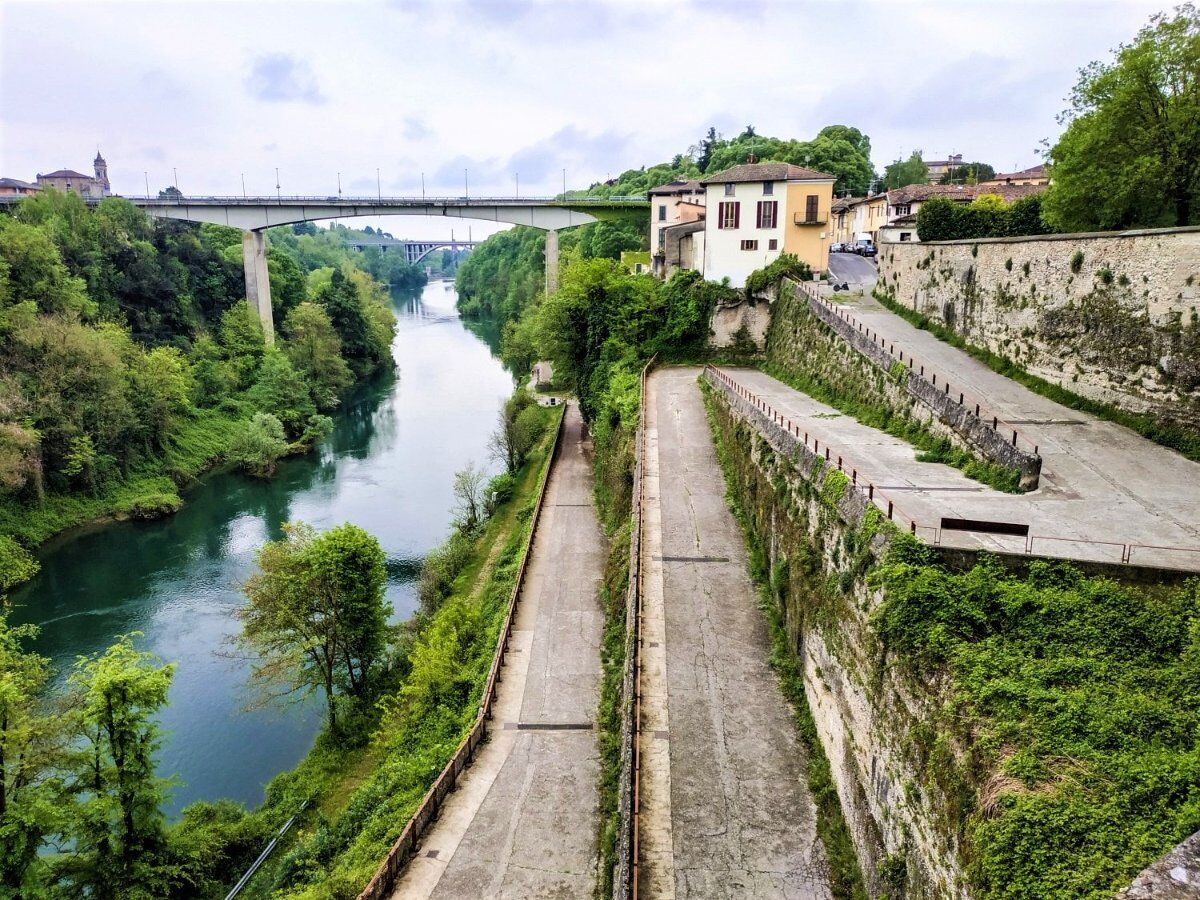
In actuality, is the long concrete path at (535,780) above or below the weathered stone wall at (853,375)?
below

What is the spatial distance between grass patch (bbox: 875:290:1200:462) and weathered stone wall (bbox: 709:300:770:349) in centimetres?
942

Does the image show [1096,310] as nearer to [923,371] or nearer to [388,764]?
[923,371]

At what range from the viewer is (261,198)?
5994cm

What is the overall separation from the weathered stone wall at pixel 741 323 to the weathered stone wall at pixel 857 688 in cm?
1820

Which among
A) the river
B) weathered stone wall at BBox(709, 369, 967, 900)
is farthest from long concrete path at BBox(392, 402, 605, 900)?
the river

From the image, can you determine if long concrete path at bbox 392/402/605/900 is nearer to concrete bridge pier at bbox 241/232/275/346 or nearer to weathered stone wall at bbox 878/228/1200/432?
weathered stone wall at bbox 878/228/1200/432

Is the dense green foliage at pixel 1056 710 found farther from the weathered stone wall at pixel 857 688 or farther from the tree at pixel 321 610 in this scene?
the tree at pixel 321 610

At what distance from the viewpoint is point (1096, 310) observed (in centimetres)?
1845

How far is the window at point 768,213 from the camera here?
36.4 m

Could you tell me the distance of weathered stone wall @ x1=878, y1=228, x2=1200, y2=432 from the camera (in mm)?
15844

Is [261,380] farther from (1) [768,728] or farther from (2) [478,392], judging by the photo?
(1) [768,728]

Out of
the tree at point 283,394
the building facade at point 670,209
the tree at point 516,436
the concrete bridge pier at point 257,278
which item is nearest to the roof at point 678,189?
the building facade at point 670,209

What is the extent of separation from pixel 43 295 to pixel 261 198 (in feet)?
72.3

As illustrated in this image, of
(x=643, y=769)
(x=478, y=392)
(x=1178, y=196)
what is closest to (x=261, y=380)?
(x=478, y=392)
